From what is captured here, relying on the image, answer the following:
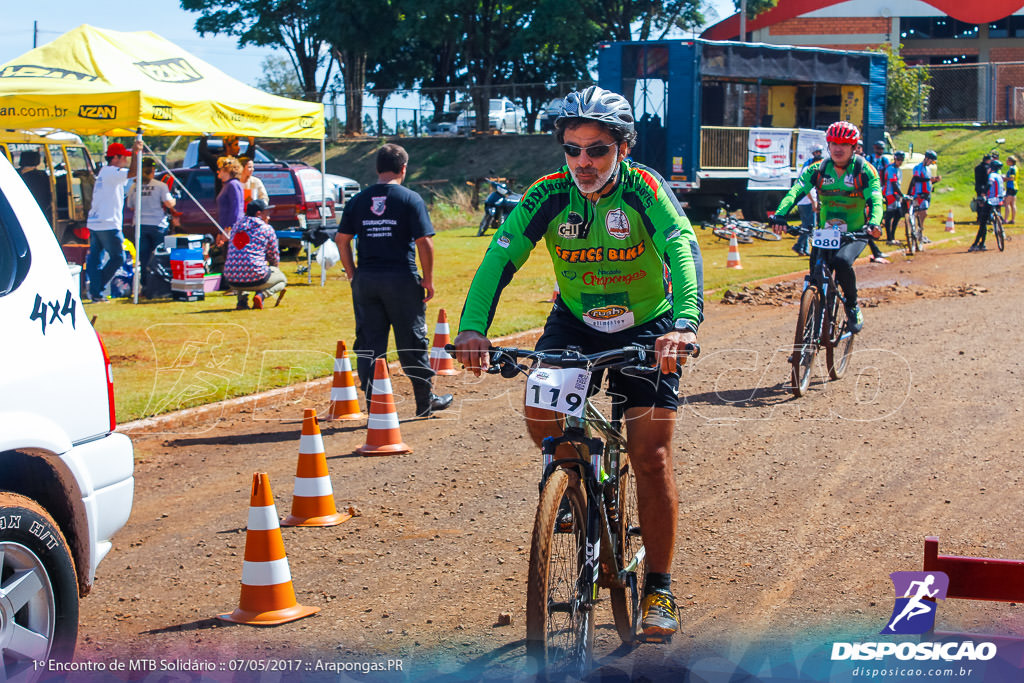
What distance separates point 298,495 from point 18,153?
48.3 feet

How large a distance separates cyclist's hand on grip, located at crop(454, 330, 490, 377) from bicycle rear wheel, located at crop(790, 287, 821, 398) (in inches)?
234

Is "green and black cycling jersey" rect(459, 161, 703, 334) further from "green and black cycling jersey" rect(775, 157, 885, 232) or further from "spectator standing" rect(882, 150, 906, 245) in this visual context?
"spectator standing" rect(882, 150, 906, 245)

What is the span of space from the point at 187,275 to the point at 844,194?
9.55 m

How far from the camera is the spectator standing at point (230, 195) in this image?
16.8 m

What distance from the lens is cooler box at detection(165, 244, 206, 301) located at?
1559 cm

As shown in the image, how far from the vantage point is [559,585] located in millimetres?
3832

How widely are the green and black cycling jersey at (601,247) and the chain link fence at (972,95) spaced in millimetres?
38990

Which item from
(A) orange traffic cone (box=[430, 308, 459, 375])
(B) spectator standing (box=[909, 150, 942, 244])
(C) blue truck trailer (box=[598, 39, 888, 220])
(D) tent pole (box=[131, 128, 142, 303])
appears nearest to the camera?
(A) orange traffic cone (box=[430, 308, 459, 375])

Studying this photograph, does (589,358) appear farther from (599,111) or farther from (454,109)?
(454,109)

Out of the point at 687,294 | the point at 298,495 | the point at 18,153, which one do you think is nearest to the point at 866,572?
the point at 687,294

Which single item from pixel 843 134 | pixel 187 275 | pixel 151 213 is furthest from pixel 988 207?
pixel 151 213

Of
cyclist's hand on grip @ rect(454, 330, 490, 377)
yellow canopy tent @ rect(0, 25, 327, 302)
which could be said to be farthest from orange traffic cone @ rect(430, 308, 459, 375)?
cyclist's hand on grip @ rect(454, 330, 490, 377)

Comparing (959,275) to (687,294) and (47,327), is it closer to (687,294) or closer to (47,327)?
(687,294)

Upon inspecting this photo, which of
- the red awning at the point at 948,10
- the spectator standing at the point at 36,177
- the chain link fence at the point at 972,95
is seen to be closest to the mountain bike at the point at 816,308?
the spectator standing at the point at 36,177
